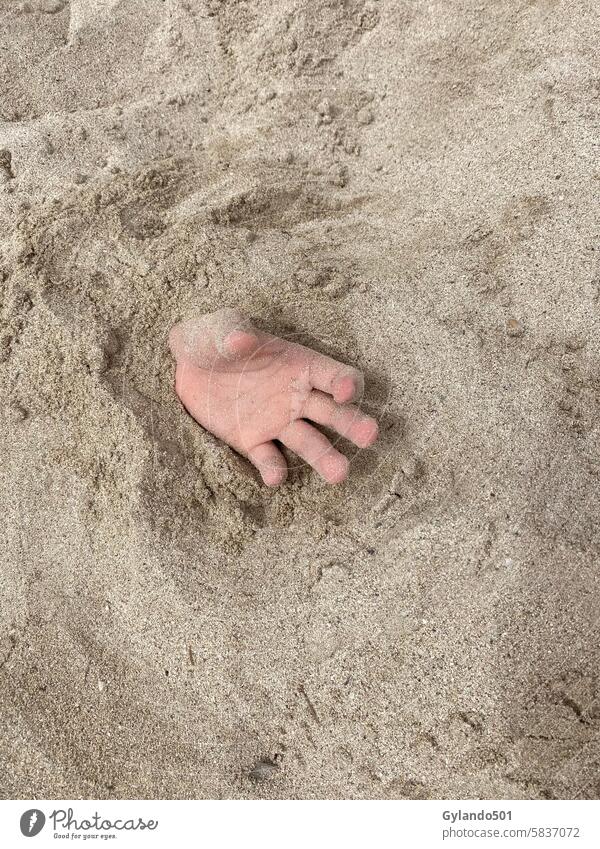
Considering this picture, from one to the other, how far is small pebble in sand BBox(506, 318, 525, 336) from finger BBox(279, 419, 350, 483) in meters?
0.50

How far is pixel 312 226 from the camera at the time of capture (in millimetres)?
1643

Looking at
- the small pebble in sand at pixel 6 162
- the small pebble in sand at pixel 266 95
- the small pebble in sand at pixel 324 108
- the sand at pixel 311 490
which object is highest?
the small pebble in sand at pixel 266 95

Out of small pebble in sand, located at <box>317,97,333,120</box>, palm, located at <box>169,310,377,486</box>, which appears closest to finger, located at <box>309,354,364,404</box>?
palm, located at <box>169,310,377,486</box>

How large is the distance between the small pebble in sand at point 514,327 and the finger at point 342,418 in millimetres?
416

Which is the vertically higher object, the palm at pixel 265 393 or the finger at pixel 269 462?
the palm at pixel 265 393

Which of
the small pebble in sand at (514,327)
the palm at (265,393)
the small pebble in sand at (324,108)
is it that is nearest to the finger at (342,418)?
the palm at (265,393)

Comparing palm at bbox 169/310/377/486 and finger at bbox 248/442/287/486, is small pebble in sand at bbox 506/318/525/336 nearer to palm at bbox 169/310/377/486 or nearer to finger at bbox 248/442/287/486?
palm at bbox 169/310/377/486

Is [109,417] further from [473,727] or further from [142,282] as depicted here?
[473,727]

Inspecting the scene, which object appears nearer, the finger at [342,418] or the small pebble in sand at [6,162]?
the finger at [342,418]

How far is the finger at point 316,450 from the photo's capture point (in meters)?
1.24

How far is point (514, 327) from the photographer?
4.69 ft

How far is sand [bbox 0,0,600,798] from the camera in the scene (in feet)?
4.05

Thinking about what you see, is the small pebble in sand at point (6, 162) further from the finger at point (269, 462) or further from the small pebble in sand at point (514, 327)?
the small pebble in sand at point (514, 327)

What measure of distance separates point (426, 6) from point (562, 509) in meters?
1.57
